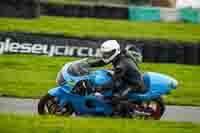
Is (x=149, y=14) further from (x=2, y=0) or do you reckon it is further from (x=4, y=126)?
(x=4, y=126)

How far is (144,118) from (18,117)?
2.51 m

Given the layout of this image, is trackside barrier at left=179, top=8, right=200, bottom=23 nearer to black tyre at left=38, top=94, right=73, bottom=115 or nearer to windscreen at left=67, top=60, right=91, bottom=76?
windscreen at left=67, top=60, right=91, bottom=76

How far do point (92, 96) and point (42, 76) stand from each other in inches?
219

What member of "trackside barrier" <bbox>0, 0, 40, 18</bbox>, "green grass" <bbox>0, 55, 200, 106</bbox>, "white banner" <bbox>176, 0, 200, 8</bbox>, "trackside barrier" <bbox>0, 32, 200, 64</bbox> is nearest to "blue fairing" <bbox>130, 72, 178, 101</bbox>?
"green grass" <bbox>0, 55, 200, 106</bbox>

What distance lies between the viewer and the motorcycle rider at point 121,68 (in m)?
11.2

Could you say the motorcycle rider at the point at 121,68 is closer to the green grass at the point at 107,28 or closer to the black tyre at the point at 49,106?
the black tyre at the point at 49,106

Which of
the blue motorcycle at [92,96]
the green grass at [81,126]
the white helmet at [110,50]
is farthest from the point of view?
the blue motorcycle at [92,96]

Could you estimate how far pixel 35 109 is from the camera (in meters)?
12.0

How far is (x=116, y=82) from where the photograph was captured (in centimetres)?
1137

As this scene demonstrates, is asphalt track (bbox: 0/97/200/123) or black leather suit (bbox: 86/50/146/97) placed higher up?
black leather suit (bbox: 86/50/146/97)

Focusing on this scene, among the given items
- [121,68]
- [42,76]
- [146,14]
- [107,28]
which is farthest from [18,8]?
[121,68]

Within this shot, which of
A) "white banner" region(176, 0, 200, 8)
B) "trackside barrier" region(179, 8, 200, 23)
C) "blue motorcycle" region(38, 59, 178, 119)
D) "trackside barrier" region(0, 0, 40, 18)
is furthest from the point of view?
"white banner" region(176, 0, 200, 8)

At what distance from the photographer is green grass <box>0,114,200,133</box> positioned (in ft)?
29.6

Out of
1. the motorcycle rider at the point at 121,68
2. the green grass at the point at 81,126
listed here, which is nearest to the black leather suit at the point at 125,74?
the motorcycle rider at the point at 121,68
